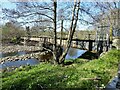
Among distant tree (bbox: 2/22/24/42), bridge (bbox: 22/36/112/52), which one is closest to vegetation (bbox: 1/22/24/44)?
distant tree (bbox: 2/22/24/42)

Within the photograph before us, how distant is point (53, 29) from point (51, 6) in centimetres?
115

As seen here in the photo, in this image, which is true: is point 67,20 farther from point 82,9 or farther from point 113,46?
point 113,46

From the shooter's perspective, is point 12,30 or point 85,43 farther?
point 85,43

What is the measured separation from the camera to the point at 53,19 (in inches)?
453

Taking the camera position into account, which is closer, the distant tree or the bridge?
the distant tree

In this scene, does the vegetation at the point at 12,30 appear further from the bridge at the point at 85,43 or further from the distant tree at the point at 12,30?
the bridge at the point at 85,43

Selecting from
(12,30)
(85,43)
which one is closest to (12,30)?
(12,30)

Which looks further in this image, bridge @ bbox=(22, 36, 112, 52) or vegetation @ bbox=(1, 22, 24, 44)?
bridge @ bbox=(22, 36, 112, 52)

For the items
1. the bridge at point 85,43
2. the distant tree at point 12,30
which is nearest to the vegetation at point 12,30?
the distant tree at point 12,30

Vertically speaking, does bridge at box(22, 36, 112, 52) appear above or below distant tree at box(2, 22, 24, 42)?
below

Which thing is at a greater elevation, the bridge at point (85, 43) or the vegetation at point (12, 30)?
the vegetation at point (12, 30)

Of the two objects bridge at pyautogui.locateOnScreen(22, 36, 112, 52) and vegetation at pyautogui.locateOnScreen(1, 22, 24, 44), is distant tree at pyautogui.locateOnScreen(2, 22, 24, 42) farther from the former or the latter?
bridge at pyautogui.locateOnScreen(22, 36, 112, 52)

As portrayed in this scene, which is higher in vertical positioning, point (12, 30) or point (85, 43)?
point (12, 30)

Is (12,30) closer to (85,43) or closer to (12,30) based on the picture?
(12,30)
